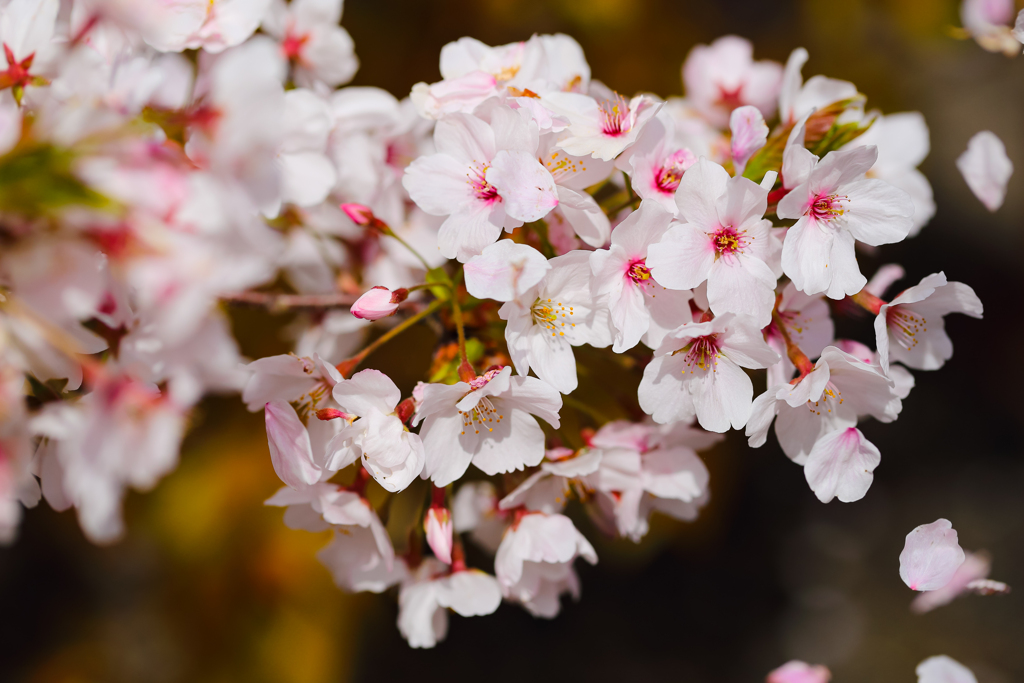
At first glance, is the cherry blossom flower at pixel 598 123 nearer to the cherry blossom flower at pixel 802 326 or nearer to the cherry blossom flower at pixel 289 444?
the cherry blossom flower at pixel 802 326

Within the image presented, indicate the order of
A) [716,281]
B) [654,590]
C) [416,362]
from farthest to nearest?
[654,590] → [416,362] → [716,281]

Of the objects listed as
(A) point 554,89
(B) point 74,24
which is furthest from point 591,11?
(B) point 74,24

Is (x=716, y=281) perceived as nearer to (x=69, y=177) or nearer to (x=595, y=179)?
(x=595, y=179)

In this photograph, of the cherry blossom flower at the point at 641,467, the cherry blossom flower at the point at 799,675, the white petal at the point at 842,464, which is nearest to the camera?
the white petal at the point at 842,464

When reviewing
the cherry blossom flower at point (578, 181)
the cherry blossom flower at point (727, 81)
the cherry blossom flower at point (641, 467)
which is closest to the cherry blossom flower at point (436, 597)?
the cherry blossom flower at point (641, 467)

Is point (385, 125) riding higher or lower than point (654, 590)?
higher

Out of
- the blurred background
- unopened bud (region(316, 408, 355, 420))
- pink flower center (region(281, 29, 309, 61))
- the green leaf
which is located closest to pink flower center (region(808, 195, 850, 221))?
unopened bud (region(316, 408, 355, 420))

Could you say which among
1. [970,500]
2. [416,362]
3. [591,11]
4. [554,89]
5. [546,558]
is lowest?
[970,500]

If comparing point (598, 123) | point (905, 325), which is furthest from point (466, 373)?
point (905, 325)
